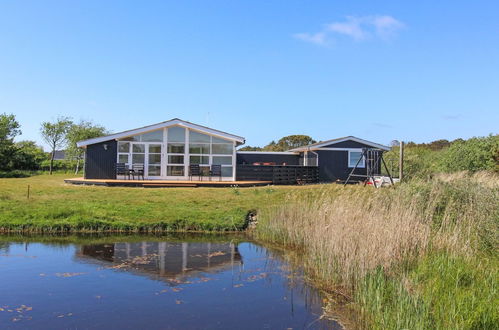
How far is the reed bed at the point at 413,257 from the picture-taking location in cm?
420

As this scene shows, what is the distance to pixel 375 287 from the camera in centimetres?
502

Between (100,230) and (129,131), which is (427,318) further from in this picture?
(129,131)

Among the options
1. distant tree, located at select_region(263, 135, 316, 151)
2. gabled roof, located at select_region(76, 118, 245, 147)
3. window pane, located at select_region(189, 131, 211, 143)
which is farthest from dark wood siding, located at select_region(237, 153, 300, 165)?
distant tree, located at select_region(263, 135, 316, 151)

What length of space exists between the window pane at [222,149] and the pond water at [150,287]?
1133 cm

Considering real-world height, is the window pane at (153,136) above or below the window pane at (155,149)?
above

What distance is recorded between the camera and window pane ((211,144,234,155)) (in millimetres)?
20078

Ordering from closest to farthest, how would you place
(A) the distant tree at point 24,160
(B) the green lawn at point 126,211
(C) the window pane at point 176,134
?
(B) the green lawn at point 126,211 < (C) the window pane at point 176,134 < (A) the distant tree at point 24,160

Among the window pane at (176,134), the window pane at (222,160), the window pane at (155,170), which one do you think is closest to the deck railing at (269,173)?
the window pane at (222,160)

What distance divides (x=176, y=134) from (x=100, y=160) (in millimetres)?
3869

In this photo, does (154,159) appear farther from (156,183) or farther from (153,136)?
(156,183)

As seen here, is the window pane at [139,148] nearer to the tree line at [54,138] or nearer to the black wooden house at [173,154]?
the black wooden house at [173,154]

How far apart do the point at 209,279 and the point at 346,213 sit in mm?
2567

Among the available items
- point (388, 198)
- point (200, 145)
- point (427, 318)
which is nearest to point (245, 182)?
point (200, 145)

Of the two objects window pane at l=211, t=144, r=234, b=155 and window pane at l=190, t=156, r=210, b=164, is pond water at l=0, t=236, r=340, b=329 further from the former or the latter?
window pane at l=211, t=144, r=234, b=155
